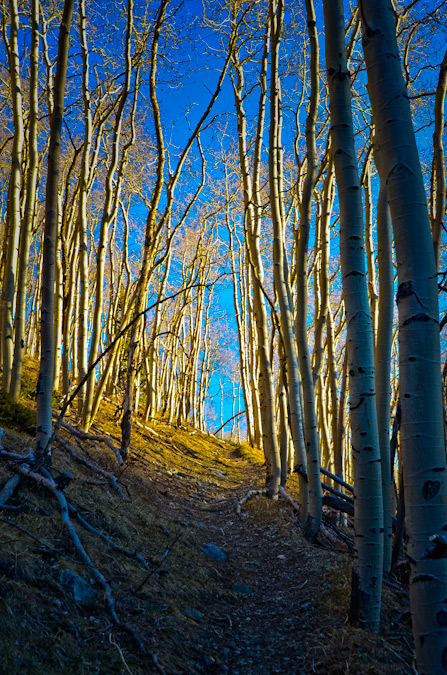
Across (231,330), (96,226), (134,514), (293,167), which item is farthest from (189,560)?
(231,330)

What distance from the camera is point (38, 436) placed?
3.75 meters

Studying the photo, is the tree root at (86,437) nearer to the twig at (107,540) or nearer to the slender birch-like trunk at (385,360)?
the twig at (107,540)

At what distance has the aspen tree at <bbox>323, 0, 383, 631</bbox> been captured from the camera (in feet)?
9.60

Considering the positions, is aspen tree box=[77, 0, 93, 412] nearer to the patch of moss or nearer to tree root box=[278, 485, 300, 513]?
the patch of moss

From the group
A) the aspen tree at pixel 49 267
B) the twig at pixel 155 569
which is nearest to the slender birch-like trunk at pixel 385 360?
the twig at pixel 155 569

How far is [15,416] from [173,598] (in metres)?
2.97

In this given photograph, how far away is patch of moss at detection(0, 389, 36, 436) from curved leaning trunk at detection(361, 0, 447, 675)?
178 inches

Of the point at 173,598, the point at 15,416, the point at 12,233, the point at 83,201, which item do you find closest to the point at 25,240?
the point at 12,233

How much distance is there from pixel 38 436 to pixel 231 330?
83.6 ft

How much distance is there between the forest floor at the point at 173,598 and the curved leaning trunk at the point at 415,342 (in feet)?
3.44

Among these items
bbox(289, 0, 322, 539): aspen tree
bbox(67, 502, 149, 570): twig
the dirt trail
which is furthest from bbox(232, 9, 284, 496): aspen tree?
bbox(67, 502, 149, 570): twig

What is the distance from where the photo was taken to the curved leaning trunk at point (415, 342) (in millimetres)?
1676

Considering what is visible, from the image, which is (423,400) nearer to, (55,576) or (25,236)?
(55,576)

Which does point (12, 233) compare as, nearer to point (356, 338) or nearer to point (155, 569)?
point (155, 569)
